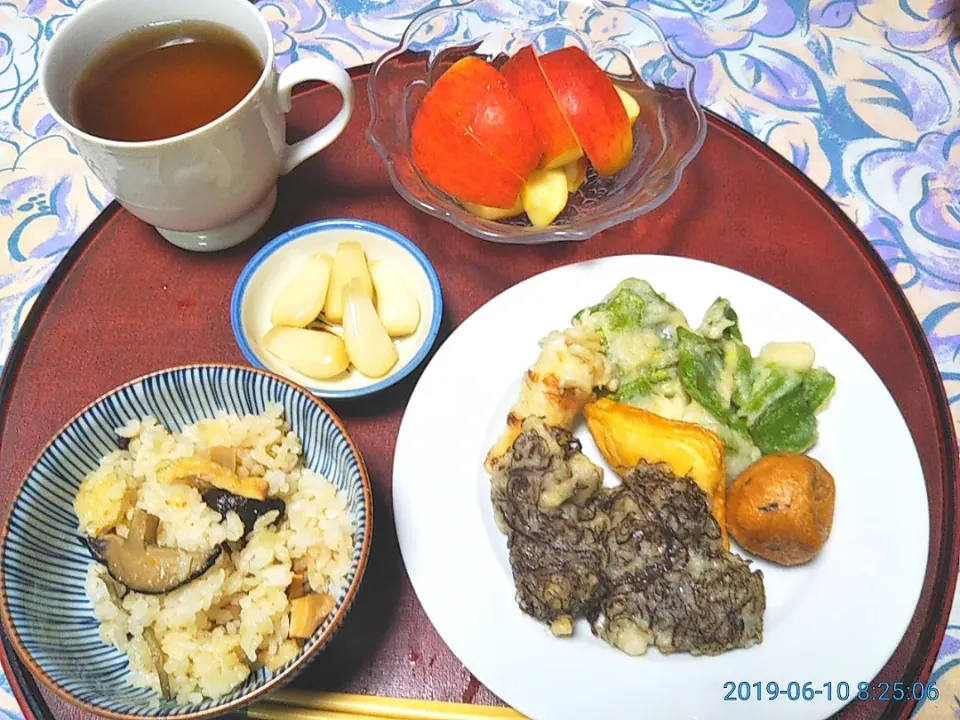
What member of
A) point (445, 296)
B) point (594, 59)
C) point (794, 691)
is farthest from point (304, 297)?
point (794, 691)

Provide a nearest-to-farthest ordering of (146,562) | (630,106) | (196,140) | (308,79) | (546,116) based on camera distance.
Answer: (146,562)
(196,140)
(308,79)
(546,116)
(630,106)

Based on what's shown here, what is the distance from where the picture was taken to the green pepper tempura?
120 centimetres

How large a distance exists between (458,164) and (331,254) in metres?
0.27

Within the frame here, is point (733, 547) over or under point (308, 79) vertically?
under

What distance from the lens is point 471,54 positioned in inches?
60.2

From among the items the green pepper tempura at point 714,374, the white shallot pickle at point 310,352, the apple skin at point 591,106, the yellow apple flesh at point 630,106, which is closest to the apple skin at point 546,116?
the apple skin at point 591,106

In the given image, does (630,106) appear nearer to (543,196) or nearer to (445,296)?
(543,196)

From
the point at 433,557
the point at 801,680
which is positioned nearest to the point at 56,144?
the point at 433,557

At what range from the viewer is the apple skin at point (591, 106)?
4.32ft

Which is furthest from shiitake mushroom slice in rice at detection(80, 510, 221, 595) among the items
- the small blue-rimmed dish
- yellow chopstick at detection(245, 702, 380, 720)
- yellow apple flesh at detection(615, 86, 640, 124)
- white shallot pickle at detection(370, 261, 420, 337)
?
yellow apple flesh at detection(615, 86, 640, 124)

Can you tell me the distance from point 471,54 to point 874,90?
3.03 ft

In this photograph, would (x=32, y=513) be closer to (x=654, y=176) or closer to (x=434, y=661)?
(x=434, y=661)

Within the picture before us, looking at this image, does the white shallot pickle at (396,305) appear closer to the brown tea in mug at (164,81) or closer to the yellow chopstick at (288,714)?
the brown tea in mug at (164,81)

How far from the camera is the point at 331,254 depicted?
1.35 m
